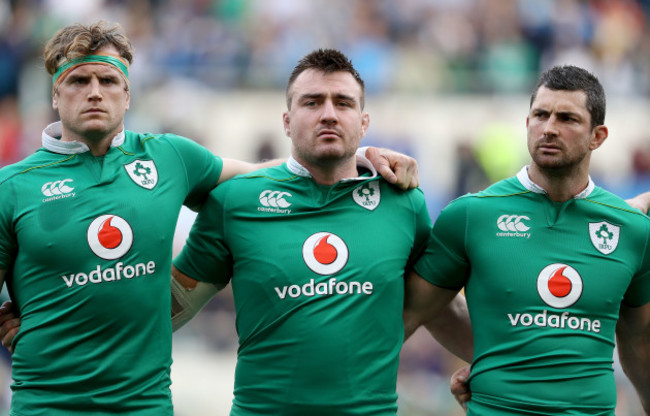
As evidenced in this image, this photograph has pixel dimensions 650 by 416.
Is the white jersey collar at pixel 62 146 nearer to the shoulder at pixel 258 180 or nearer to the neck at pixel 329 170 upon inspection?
the shoulder at pixel 258 180

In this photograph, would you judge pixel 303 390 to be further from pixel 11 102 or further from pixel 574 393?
pixel 11 102

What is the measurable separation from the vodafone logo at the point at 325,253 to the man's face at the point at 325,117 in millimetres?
355

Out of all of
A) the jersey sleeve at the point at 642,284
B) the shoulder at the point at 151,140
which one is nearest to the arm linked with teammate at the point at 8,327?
the shoulder at the point at 151,140

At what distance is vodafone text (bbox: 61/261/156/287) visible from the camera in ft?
13.1

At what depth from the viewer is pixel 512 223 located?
4320 mm

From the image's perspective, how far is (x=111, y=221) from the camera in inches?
159

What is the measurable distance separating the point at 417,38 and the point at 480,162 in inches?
91.5

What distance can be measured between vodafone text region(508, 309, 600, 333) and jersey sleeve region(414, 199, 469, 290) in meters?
0.38

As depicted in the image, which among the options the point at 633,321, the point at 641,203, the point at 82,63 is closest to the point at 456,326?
the point at 633,321

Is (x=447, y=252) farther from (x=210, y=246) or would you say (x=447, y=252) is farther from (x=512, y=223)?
(x=210, y=246)

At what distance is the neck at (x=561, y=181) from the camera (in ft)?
14.1

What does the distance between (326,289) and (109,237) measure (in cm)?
94

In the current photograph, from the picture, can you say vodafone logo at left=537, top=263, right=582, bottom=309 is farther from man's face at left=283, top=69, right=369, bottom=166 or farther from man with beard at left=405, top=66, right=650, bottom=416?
man's face at left=283, top=69, right=369, bottom=166

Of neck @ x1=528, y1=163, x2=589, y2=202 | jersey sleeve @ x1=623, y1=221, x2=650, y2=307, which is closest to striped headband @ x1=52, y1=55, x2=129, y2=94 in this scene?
neck @ x1=528, y1=163, x2=589, y2=202
